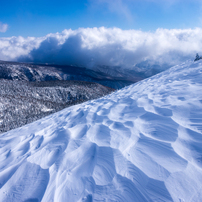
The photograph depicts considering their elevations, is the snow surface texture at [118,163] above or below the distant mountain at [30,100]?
above

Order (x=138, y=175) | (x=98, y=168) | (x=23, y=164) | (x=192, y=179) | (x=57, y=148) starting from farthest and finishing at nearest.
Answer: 1. (x=57, y=148)
2. (x=23, y=164)
3. (x=98, y=168)
4. (x=138, y=175)
5. (x=192, y=179)

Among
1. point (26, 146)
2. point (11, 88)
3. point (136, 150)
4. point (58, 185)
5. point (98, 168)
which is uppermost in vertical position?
point (136, 150)

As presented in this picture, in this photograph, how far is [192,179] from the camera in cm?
127

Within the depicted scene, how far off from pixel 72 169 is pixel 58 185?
25 centimetres

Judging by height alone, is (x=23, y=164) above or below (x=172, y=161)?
below

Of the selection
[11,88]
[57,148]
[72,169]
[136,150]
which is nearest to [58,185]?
[72,169]

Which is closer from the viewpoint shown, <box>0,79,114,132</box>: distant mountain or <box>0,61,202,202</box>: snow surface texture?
<box>0,61,202,202</box>: snow surface texture

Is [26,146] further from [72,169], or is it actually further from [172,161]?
[172,161]

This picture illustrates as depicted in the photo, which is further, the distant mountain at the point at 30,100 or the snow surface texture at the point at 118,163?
the distant mountain at the point at 30,100

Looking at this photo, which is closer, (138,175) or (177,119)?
(138,175)

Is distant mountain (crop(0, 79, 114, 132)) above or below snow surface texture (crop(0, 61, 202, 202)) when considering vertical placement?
below

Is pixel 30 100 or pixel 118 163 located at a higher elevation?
pixel 118 163

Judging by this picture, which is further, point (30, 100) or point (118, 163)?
point (30, 100)

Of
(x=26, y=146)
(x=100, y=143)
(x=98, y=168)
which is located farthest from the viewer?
(x=26, y=146)
